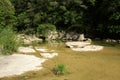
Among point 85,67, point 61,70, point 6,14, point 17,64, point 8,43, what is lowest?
point 85,67

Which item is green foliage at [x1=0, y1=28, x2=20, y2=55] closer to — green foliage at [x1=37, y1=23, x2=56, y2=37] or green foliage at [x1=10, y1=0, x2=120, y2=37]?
green foliage at [x1=37, y1=23, x2=56, y2=37]

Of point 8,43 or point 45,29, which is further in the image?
point 45,29

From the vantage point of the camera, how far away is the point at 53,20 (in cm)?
2591

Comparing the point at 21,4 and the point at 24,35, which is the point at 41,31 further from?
the point at 21,4

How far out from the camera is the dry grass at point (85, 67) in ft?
38.8

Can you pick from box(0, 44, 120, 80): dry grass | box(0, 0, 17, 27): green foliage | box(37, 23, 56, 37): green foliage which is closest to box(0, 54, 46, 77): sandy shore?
box(0, 44, 120, 80): dry grass

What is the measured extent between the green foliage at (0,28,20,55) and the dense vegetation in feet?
27.9

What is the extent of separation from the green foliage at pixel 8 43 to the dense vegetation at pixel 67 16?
335 inches

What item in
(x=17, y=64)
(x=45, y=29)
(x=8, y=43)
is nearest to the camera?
(x=17, y=64)

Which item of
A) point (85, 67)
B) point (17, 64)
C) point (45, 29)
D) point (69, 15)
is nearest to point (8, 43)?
point (17, 64)

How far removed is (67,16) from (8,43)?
1101 cm

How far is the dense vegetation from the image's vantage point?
2505 cm

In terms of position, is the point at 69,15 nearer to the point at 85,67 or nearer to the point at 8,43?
the point at 8,43

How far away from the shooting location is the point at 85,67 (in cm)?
1356
